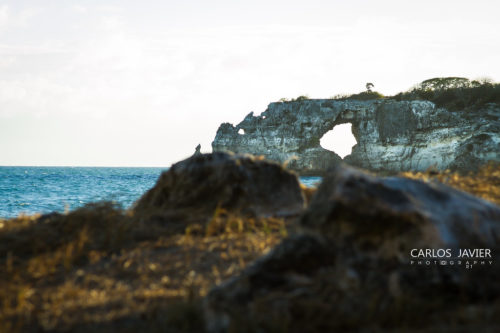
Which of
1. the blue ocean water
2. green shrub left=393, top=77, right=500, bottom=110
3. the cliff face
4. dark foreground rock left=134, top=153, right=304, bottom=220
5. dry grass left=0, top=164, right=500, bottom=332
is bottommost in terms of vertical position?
the blue ocean water

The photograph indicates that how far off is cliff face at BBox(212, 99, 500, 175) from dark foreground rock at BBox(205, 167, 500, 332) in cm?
3362

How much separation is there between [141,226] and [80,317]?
6.73 ft

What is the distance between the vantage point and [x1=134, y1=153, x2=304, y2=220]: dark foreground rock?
4.91 metres

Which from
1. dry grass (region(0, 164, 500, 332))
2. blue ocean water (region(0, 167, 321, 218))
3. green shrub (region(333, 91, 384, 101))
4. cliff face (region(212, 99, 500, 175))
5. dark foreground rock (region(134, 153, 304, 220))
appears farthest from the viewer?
green shrub (region(333, 91, 384, 101))

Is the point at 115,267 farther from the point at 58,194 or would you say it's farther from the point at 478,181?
the point at 58,194

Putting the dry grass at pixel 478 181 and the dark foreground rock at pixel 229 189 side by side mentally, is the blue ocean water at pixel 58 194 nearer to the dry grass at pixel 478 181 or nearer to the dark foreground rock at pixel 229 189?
the dark foreground rock at pixel 229 189

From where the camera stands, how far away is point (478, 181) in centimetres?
630

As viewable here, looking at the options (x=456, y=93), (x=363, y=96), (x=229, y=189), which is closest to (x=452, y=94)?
(x=456, y=93)

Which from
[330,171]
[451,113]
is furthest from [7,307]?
[451,113]

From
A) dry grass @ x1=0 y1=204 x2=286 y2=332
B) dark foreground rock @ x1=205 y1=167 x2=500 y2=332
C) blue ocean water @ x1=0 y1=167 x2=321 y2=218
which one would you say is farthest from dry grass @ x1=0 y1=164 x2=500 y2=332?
blue ocean water @ x1=0 y1=167 x2=321 y2=218

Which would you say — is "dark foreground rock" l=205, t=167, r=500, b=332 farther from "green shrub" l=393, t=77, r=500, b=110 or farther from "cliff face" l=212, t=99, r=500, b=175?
"green shrub" l=393, t=77, r=500, b=110

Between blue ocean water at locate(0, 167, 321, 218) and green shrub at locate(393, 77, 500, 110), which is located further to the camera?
green shrub at locate(393, 77, 500, 110)

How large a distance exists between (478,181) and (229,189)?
390 cm

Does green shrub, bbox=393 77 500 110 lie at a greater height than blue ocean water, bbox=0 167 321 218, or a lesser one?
greater
